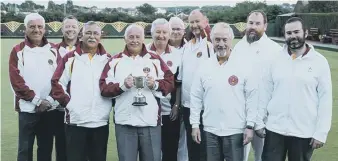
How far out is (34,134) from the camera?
5098 mm

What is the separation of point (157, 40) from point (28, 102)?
1494 mm

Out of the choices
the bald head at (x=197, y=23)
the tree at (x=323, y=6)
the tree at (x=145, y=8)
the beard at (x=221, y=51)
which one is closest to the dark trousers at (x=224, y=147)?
the beard at (x=221, y=51)

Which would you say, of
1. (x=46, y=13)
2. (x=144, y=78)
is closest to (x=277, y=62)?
(x=144, y=78)

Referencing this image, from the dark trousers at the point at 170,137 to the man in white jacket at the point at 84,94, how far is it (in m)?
0.83

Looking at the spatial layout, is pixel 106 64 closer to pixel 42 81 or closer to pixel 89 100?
pixel 89 100

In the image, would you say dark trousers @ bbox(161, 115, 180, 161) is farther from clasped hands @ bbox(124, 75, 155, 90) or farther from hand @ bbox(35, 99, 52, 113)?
hand @ bbox(35, 99, 52, 113)

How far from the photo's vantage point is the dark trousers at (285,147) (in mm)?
4035

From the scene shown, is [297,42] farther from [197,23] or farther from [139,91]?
[139,91]

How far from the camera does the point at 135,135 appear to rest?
441 cm

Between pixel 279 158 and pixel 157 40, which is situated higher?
pixel 157 40

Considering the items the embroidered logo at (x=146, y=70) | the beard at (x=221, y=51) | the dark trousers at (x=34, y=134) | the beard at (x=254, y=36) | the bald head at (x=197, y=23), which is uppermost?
the bald head at (x=197, y=23)

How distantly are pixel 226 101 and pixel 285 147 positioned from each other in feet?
2.19

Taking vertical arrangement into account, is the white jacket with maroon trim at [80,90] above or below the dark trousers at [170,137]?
above

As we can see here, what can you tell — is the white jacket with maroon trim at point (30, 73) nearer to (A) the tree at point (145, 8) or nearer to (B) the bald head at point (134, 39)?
(B) the bald head at point (134, 39)
